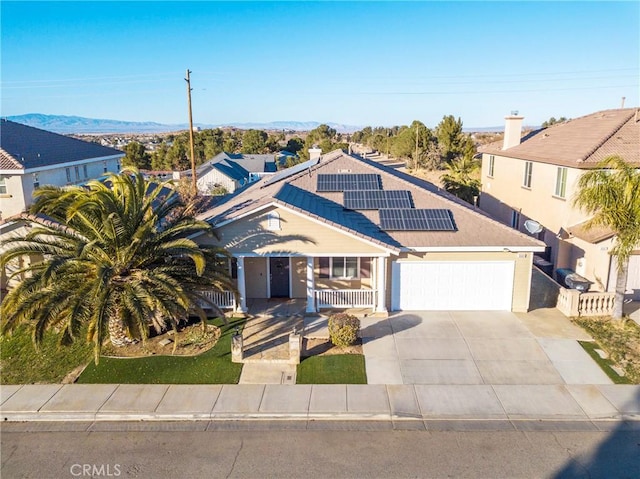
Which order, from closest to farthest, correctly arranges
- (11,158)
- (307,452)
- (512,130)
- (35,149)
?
(307,452)
(11,158)
(35,149)
(512,130)

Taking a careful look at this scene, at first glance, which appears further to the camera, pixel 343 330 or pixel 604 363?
pixel 343 330

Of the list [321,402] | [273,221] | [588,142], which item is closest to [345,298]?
[273,221]

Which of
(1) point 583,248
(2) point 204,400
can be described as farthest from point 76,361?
(1) point 583,248

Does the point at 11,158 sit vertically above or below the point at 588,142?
below

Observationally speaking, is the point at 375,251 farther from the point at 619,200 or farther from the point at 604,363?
the point at 619,200

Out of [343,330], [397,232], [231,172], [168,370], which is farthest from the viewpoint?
[231,172]

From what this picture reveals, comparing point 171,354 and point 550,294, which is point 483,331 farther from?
point 171,354

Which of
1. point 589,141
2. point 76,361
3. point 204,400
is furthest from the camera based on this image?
point 589,141
